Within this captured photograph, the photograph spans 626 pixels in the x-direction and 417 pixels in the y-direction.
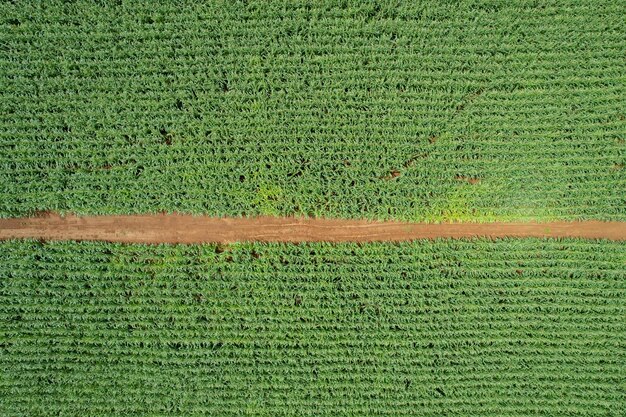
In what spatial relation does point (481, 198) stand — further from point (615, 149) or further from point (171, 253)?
point (171, 253)

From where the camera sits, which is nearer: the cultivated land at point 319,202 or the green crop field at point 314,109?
the cultivated land at point 319,202

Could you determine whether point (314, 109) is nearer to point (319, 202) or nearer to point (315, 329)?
point (319, 202)

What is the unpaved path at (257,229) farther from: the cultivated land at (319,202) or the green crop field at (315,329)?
the green crop field at (315,329)

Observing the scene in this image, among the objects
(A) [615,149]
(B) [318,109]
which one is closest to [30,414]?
(B) [318,109]

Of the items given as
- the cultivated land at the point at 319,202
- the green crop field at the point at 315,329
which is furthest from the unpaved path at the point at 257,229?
the green crop field at the point at 315,329

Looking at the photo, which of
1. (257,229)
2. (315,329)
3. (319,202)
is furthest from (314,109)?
(315,329)

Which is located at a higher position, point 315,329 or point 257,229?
point 257,229
